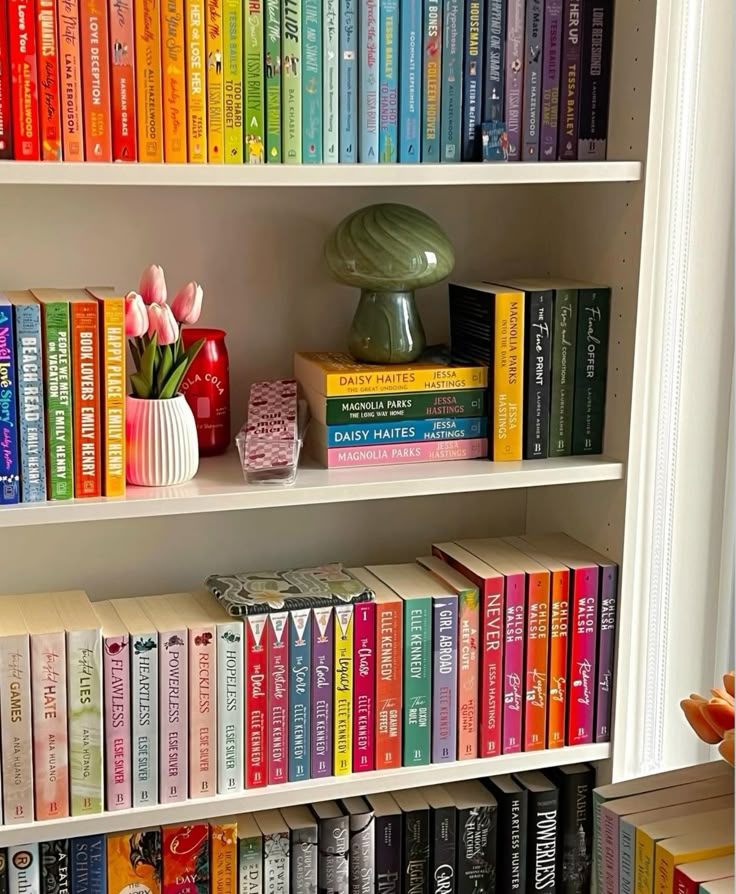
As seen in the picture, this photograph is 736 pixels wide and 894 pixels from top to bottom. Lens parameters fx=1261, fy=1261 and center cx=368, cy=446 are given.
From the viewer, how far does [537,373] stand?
146cm

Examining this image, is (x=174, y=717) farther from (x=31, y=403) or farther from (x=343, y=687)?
(x=31, y=403)

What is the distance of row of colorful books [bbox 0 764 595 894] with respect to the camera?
139 centimetres

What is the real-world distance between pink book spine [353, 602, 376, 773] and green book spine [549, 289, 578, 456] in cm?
30

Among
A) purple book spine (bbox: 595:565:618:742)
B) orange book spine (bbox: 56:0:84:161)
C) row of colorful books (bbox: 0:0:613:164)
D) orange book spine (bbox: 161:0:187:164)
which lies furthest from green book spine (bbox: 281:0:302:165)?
purple book spine (bbox: 595:565:618:742)

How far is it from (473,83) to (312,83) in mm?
187

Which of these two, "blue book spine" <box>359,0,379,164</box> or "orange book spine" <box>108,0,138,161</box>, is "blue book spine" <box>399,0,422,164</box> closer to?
"blue book spine" <box>359,0,379,164</box>

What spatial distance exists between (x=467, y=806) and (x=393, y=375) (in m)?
0.53

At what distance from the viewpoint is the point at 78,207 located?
4.71 feet

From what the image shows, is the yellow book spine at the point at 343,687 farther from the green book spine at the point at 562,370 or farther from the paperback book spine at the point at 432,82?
the paperback book spine at the point at 432,82

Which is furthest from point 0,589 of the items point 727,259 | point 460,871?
point 727,259

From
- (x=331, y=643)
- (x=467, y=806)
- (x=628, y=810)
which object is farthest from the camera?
(x=467, y=806)

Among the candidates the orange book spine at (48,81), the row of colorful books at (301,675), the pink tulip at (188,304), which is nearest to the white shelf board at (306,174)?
the orange book spine at (48,81)

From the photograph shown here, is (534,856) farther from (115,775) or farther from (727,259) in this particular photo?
(727,259)

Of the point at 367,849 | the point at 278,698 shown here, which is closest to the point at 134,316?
the point at 278,698
